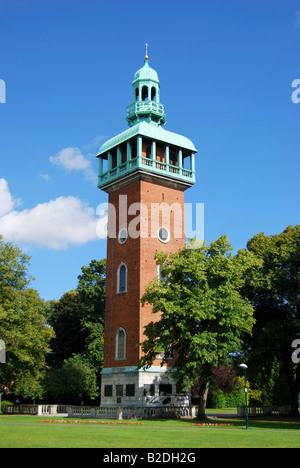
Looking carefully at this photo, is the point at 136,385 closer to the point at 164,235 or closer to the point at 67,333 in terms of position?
the point at 164,235

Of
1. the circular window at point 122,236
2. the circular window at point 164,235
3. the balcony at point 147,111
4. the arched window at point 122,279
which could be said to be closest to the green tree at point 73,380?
the arched window at point 122,279

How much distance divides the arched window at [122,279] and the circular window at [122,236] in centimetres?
217

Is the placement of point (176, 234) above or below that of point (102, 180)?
below

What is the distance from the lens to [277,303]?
42.8 metres

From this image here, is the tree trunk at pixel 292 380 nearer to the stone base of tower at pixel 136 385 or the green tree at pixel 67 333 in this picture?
the stone base of tower at pixel 136 385

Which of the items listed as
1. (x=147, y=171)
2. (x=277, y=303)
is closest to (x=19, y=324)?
(x=147, y=171)

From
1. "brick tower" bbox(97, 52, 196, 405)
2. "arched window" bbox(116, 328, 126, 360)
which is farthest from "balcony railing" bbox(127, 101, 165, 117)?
"arched window" bbox(116, 328, 126, 360)

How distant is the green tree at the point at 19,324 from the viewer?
142 ft

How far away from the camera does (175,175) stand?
46062 mm

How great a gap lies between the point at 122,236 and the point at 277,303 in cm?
1468

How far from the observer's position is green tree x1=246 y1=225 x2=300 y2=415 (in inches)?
1576

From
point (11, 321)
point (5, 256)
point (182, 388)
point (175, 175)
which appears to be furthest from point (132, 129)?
point (182, 388)
